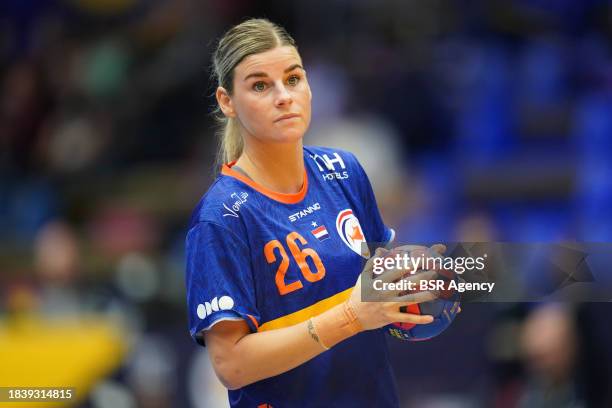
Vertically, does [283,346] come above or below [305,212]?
below

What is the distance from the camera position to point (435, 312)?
378cm

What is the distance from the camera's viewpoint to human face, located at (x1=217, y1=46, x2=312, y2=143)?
4.05m

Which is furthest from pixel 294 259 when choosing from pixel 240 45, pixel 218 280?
pixel 240 45

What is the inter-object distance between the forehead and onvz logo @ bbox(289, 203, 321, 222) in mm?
550

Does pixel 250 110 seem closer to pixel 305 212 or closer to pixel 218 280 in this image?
pixel 305 212

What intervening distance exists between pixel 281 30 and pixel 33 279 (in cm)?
643

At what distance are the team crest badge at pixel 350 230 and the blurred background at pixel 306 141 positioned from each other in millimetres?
2420

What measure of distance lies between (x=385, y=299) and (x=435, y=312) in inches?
12.3

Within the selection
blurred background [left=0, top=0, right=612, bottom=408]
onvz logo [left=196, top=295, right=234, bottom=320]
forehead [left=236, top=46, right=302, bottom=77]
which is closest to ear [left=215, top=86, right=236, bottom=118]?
forehead [left=236, top=46, right=302, bottom=77]

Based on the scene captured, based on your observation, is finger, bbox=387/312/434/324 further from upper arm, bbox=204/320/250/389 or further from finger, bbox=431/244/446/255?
upper arm, bbox=204/320/250/389

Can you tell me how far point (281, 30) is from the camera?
429 cm

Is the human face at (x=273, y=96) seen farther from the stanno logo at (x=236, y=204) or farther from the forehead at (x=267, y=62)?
the stanno logo at (x=236, y=204)

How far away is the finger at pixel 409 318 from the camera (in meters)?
3.55

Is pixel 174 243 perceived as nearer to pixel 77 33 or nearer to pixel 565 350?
pixel 77 33
